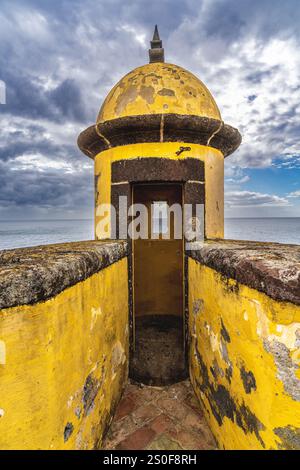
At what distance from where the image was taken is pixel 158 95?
3561mm

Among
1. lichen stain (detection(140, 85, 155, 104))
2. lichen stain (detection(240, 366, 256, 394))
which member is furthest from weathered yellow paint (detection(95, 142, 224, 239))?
lichen stain (detection(240, 366, 256, 394))

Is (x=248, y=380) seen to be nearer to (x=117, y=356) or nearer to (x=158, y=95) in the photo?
(x=117, y=356)

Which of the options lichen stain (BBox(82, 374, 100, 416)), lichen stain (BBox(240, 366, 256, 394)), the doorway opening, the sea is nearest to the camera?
lichen stain (BBox(240, 366, 256, 394))

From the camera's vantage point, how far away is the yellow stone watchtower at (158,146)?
3441mm

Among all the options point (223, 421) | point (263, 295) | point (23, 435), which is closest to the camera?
point (23, 435)

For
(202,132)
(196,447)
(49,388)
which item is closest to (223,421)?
(196,447)

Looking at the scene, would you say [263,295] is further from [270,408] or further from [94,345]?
[94,345]

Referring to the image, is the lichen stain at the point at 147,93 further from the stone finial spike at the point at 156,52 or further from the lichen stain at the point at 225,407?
the lichen stain at the point at 225,407

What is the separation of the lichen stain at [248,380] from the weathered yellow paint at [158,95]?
3230 millimetres

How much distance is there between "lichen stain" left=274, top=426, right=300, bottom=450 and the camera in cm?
131

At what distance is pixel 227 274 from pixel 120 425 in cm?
215

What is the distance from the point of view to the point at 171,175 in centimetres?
346

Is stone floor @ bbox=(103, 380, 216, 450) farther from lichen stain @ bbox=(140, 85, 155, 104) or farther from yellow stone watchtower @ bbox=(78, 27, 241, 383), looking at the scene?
lichen stain @ bbox=(140, 85, 155, 104)

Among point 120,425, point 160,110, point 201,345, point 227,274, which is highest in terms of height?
point 160,110
